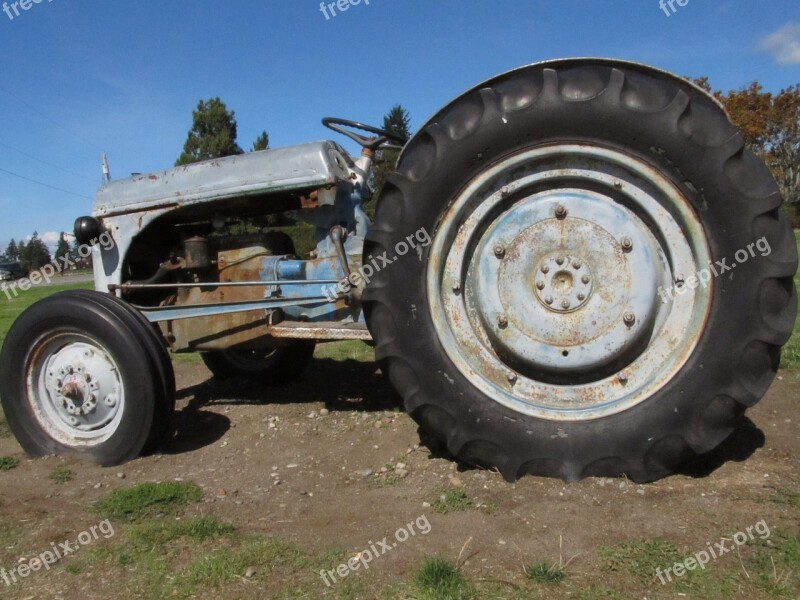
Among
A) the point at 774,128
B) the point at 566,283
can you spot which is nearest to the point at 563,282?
the point at 566,283

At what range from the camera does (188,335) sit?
4.20 metres

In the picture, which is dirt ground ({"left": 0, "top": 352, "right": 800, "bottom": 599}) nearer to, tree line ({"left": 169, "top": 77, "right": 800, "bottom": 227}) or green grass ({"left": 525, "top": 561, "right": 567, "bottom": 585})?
green grass ({"left": 525, "top": 561, "right": 567, "bottom": 585})

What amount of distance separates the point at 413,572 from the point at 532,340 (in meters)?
1.12

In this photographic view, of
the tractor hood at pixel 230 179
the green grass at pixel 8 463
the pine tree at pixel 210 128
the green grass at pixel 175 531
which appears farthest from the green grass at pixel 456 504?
the pine tree at pixel 210 128

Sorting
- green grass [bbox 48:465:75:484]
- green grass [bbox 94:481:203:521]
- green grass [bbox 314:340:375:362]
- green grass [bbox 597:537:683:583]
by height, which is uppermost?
green grass [bbox 314:340:375:362]

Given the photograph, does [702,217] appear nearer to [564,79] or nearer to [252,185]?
[564,79]

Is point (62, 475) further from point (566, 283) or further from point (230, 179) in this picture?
point (566, 283)

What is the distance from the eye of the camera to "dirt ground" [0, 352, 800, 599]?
2180 millimetres

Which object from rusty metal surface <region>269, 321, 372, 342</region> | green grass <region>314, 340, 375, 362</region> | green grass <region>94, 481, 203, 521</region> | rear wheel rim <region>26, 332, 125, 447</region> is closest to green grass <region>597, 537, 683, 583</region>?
rusty metal surface <region>269, 321, 372, 342</region>

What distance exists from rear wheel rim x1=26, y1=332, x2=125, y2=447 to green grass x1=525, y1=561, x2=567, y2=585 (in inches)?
95.9

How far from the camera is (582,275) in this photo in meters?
2.85

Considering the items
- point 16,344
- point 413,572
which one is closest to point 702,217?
point 413,572

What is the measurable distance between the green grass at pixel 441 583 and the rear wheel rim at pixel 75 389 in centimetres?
217

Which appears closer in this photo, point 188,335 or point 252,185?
point 252,185
